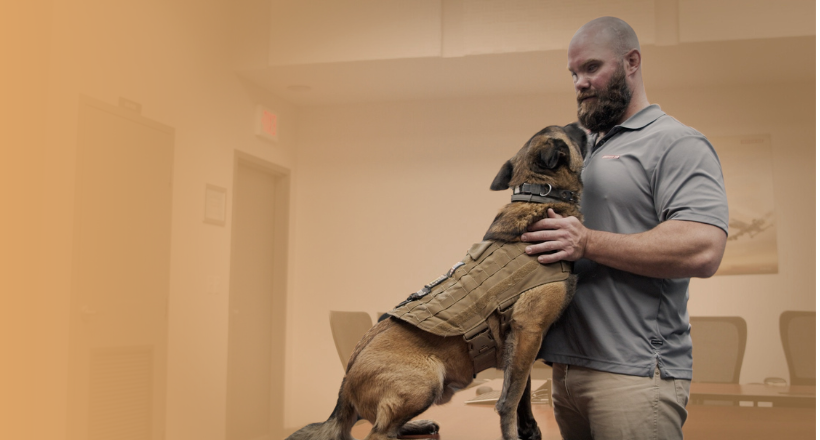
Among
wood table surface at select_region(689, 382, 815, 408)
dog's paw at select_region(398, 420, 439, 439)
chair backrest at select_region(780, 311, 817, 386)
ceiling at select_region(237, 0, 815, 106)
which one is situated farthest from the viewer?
ceiling at select_region(237, 0, 815, 106)

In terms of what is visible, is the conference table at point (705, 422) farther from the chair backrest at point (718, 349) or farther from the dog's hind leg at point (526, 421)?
the chair backrest at point (718, 349)

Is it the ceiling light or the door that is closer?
the door

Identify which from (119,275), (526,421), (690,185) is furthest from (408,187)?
(690,185)

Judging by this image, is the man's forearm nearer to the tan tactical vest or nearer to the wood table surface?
the tan tactical vest

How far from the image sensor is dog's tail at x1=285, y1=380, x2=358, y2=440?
52.0 inches

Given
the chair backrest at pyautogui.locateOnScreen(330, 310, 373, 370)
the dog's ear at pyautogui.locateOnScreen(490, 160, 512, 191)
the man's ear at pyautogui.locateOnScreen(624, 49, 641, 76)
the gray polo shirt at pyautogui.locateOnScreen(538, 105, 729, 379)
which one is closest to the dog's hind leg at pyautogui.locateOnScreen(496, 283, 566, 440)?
the gray polo shirt at pyautogui.locateOnScreen(538, 105, 729, 379)

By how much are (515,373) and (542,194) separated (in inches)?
16.5


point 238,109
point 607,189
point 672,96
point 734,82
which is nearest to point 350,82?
point 238,109

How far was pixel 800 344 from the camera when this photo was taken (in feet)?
14.4

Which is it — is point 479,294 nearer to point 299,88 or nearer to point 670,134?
point 670,134

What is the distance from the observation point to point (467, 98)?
6.27m

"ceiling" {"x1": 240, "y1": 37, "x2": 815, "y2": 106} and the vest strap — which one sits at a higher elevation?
"ceiling" {"x1": 240, "y1": 37, "x2": 815, "y2": 106}

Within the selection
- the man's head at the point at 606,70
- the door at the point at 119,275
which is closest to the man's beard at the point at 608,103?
the man's head at the point at 606,70

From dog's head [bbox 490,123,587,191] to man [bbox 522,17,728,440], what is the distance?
0.15 feet
